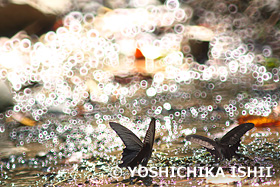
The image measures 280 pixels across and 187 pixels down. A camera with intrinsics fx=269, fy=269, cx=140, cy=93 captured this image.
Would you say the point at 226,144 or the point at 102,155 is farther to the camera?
the point at 102,155

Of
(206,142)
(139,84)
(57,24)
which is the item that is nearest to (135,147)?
(206,142)

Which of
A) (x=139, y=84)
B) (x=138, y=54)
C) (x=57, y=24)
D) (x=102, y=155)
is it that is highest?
(x=57, y=24)

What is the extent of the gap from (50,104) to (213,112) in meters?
0.87

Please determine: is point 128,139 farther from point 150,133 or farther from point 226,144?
point 226,144

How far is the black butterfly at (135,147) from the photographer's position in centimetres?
53

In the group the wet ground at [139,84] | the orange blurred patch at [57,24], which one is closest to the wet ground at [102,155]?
the wet ground at [139,84]

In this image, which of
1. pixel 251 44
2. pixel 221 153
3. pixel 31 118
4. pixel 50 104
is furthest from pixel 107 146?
pixel 251 44

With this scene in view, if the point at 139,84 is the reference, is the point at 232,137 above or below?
below

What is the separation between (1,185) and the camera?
0.54 metres

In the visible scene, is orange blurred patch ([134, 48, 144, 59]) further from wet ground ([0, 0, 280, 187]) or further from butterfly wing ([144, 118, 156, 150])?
butterfly wing ([144, 118, 156, 150])

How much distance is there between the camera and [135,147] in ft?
1.81

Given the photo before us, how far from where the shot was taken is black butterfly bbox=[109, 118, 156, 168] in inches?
20.9

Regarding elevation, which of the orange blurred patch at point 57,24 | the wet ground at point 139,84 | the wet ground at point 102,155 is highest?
the orange blurred patch at point 57,24

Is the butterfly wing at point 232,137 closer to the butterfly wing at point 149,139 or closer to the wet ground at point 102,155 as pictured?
the wet ground at point 102,155
